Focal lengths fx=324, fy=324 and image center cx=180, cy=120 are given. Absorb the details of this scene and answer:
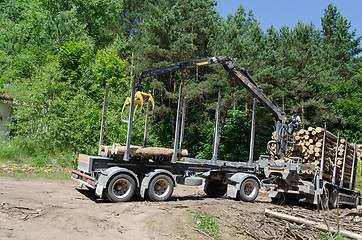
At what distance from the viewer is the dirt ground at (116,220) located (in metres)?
6.40

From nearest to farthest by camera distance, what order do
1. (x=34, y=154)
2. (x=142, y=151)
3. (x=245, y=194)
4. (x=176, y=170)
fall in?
(x=142, y=151) → (x=176, y=170) → (x=245, y=194) → (x=34, y=154)

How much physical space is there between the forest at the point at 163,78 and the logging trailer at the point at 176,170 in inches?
308

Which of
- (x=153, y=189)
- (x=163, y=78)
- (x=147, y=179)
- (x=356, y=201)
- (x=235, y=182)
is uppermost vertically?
(x=163, y=78)

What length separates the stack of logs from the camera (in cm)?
1265

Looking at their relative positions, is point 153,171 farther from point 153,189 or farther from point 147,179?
point 153,189

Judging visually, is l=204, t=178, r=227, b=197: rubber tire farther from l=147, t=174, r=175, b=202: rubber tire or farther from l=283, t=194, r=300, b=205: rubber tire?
l=147, t=174, r=175, b=202: rubber tire

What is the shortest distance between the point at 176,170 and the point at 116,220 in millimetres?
3851

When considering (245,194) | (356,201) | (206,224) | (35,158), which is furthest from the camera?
(35,158)

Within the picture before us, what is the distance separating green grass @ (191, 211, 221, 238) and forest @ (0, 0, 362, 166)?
426 inches

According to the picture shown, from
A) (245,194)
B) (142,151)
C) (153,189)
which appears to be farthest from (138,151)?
(245,194)

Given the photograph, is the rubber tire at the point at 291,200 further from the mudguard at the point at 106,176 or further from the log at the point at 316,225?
the mudguard at the point at 106,176

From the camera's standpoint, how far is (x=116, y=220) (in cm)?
748

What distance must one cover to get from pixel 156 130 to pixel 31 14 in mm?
18439

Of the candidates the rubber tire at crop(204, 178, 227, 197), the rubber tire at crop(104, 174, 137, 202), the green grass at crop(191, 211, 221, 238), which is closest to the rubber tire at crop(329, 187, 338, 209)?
the rubber tire at crop(204, 178, 227, 197)
